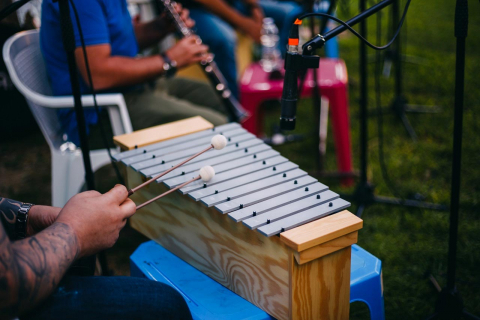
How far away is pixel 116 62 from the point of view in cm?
207

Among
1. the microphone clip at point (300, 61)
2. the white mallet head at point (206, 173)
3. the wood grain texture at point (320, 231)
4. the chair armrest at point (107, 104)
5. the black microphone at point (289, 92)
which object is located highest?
the microphone clip at point (300, 61)

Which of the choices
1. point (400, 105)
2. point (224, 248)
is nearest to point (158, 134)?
point (224, 248)

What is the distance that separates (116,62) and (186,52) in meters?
0.37

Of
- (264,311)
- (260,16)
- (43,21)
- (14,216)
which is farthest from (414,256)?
(260,16)

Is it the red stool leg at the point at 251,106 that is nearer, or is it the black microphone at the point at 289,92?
the black microphone at the point at 289,92

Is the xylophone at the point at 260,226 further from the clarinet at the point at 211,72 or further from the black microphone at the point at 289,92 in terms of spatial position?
the clarinet at the point at 211,72

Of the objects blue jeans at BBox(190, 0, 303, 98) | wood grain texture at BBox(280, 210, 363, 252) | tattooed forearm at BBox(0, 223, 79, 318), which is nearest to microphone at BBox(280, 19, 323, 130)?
wood grain texture at BBox(280, 210, 363, 252)

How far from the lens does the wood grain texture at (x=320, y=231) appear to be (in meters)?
1.13

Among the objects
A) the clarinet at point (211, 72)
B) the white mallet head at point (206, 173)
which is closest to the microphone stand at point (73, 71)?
the white mallet head at point (206, 173)

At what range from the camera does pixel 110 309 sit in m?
1.15

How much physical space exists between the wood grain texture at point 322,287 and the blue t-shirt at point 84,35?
4.31ft

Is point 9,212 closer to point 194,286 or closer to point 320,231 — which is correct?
point 194,286

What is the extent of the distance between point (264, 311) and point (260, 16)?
2785mm

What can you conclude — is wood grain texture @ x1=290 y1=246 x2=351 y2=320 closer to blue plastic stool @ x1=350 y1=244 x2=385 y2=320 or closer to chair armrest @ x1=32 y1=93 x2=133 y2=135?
blue plastic stool @ x1=350 y1=244 x2=385 y2=320
